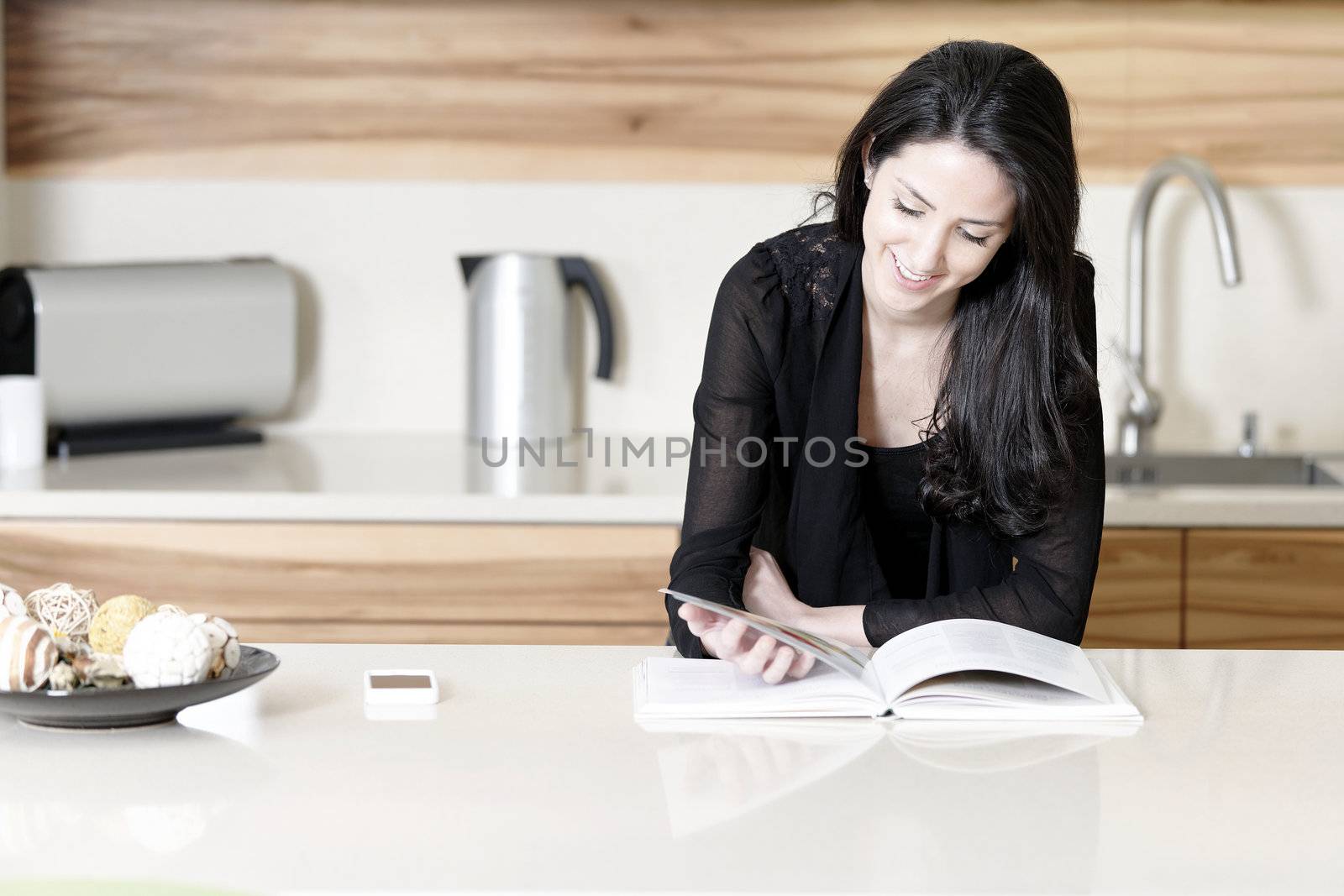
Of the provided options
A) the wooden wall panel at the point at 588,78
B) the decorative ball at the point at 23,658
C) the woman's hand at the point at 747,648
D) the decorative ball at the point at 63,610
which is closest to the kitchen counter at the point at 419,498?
the wooden wall panel at the point at 588,78

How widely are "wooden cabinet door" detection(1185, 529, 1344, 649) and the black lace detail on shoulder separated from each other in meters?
0.78

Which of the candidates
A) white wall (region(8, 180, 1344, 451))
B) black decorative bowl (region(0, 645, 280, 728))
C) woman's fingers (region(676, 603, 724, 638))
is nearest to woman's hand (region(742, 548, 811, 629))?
woman's fingers (region(676, 603, 724, 638))

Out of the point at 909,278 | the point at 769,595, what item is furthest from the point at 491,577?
the point at 909,278

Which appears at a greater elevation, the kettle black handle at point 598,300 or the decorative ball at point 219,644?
the kettle black handle at point 598,300

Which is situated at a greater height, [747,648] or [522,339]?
[522,339]

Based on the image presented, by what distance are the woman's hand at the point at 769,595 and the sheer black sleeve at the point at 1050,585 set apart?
9cm

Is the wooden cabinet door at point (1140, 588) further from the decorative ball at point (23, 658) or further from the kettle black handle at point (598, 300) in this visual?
the decorative ball at point (23, 658)

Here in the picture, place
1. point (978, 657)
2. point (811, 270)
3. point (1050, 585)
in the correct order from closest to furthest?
point (978, 657)
point (1050, 585)
point (811, 270)

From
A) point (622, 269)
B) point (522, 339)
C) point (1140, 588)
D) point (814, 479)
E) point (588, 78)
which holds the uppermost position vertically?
point (588, 78)

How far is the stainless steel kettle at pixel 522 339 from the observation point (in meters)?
2.40

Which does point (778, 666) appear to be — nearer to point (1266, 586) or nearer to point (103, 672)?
point (103, 672)

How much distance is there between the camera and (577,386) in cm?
260

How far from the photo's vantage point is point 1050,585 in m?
1.49

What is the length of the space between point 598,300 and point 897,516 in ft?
3.15
